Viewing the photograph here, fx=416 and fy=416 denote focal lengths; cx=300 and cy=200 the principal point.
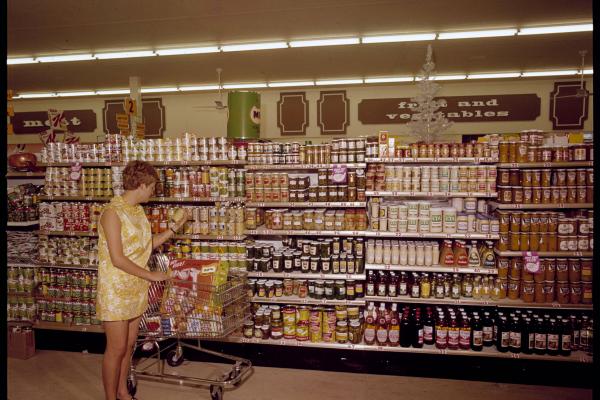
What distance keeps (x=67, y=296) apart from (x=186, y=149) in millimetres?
2265

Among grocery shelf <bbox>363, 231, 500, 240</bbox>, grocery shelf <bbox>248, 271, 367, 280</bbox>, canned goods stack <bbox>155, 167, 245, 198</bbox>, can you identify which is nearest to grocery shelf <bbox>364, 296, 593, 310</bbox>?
grocery shelf <bbox>248, 271, 367, 280</bbox>

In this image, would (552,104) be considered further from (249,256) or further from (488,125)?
(249,256)

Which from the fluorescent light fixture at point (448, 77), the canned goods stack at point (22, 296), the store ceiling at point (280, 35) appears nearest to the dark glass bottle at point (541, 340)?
the store ceiling at point (280, 35)

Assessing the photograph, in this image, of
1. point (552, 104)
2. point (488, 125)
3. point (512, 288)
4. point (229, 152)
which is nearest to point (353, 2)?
point (229, 152)

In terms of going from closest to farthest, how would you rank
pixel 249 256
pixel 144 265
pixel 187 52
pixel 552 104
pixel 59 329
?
pixel 144 265
pixel 249 256
pixel 59 329
pixel 187 52
pixel 552 104

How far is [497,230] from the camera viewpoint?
412cm

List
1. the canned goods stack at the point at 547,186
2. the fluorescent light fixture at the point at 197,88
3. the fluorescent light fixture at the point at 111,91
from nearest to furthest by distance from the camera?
1. the canned goods stack at the point at 547,186
2. the fluorescent light fixture at the point at 197,88
3. the fluorescent light fixture at the point at 111,91

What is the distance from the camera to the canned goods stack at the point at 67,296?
479 cm

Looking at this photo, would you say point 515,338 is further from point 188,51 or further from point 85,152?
point 188,51

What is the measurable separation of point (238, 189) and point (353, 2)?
3.20m

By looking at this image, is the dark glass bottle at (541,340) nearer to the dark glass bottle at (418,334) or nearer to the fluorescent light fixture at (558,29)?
the dark glass bottle at (418,334)

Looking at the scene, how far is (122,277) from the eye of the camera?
312 cm

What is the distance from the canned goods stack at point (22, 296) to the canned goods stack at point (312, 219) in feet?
9.15

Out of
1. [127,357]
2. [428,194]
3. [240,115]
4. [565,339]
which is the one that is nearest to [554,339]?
[565,339]
